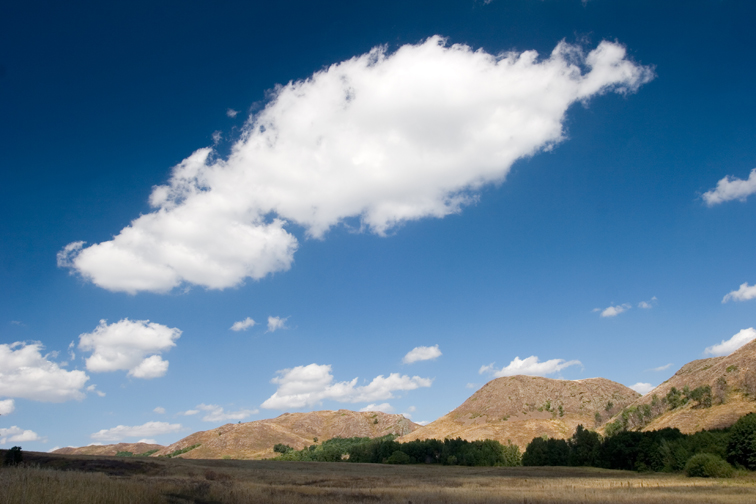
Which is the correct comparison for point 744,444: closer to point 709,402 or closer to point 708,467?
point 708,467

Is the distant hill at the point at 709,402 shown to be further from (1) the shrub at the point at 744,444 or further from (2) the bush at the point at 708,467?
(2) the bush at the point at 708,467

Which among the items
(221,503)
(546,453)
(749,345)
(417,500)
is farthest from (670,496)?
(749,345)

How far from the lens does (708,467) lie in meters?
55.9

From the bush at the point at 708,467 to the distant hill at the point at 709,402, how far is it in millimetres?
40377

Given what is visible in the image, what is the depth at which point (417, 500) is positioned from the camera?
29.3 meters

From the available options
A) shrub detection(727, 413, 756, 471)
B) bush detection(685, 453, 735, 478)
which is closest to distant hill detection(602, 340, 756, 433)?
shrub detection(727, 413, 756, 471)

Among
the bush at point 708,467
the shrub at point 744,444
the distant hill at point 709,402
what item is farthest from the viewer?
the distant hill at point 709,402

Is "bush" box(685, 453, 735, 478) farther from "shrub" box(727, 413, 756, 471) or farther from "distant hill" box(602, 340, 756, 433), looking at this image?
"distant hill" box(602, 340, 756, 433)

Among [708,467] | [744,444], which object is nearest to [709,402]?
[744,444]

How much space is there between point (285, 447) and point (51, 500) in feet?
649

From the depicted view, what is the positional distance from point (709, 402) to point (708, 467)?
6428 cm

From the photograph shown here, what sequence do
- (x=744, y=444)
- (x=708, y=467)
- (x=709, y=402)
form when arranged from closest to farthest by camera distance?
(x=708, y=467)
(x=744, y=444)
(x=709, y=402)

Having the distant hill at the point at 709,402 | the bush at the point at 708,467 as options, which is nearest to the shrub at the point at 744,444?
the bush at the point at 708,467

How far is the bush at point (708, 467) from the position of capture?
2151 inches
